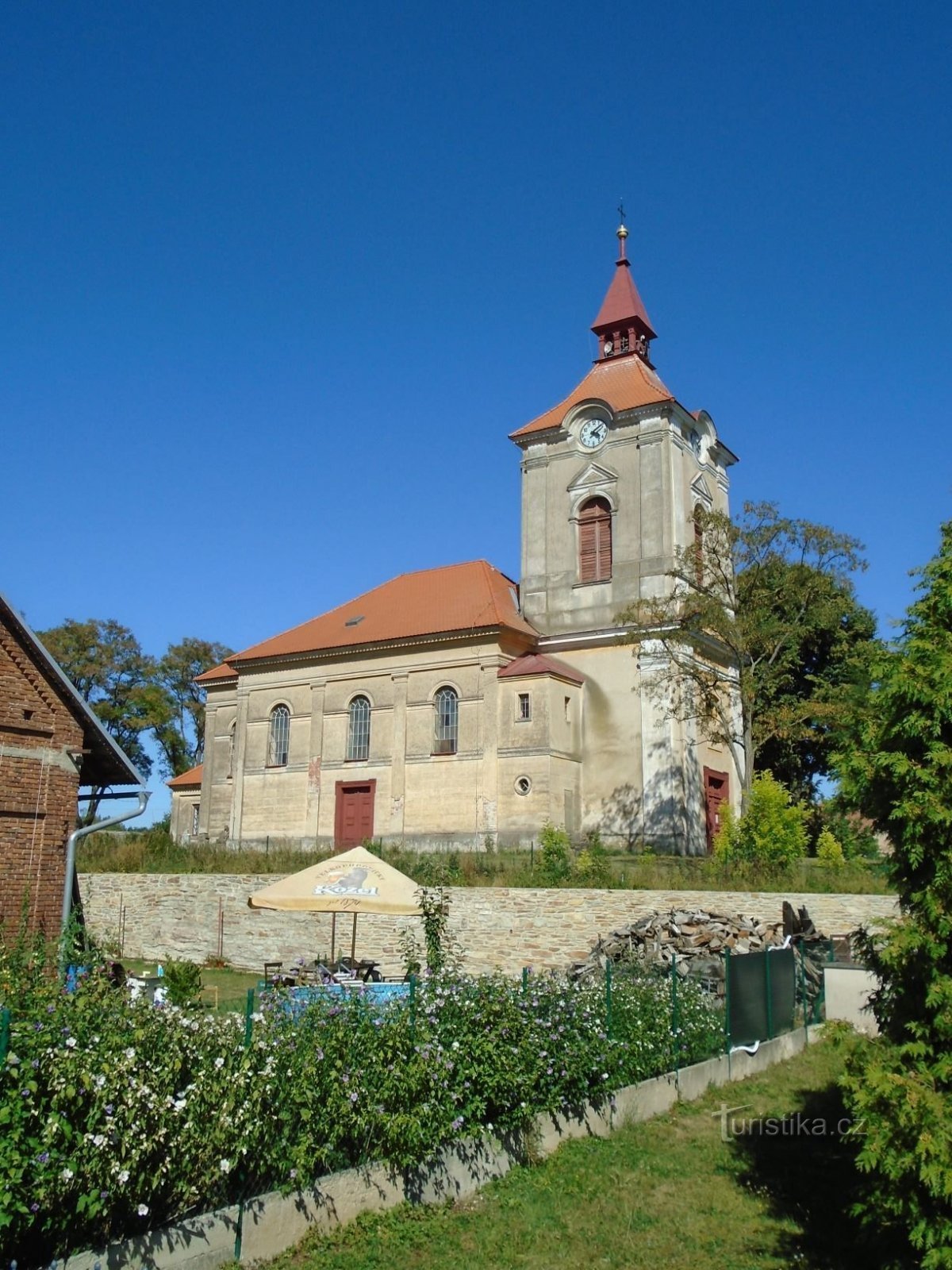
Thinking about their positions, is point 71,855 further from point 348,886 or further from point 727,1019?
point 727,1019

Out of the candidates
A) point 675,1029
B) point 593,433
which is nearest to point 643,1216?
point 675,1029

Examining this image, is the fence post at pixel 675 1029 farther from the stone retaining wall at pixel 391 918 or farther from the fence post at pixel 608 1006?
the stone retaining wall at pixel 391 918

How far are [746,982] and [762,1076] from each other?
3.58 feet

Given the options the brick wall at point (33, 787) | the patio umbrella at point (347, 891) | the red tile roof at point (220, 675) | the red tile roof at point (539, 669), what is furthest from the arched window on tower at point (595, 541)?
the brick wall at point (33, 787)

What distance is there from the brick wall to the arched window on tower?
22050mm

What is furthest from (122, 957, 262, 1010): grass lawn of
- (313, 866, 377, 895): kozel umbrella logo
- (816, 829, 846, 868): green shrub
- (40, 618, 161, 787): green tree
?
(40, 618, 161, 787): green tree

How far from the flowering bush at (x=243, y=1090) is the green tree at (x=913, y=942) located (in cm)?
329

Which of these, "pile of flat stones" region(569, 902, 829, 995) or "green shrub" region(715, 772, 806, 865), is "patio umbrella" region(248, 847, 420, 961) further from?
"green shrub" region(715, 772, 806, 865)

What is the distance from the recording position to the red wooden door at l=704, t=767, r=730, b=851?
32.6 metres

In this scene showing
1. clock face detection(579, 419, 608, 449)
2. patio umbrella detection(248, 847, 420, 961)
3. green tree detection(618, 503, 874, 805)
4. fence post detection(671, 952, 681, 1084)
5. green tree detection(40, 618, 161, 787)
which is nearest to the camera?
fence post detection(671, 952, 681, 1084)

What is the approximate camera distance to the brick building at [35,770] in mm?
14047

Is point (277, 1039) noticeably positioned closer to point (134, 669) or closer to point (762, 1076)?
point (762, 1076)

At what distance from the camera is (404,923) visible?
955 inches

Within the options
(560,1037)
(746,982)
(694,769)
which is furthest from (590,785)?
(560,1037)
